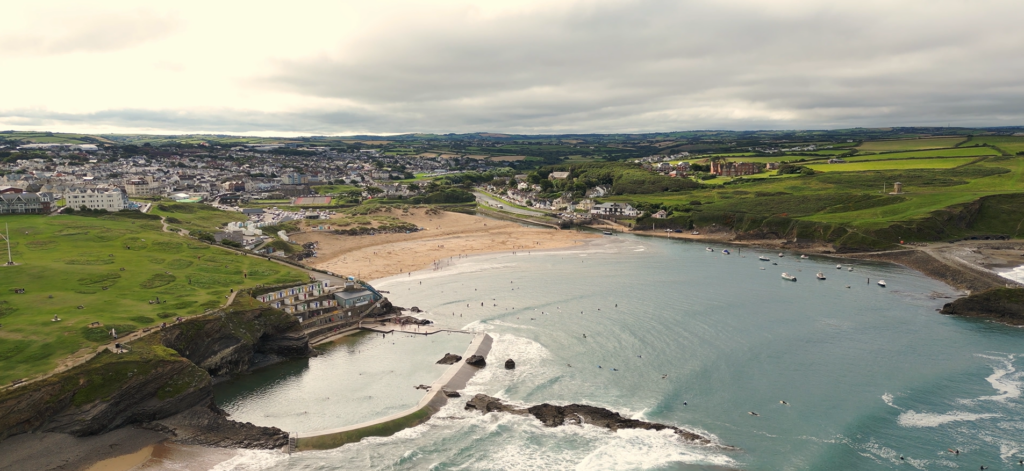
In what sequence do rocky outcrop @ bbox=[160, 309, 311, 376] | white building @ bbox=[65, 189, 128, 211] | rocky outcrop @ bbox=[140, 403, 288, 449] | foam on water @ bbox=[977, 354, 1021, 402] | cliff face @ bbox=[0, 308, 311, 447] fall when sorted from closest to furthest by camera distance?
cliff face @ bbox=[0, 308, 311, 447] < rocky outcrop @ bbox=[140, 403, 288, 449] < foam on water @ bbox=[977, 354, 1021, 402] < rocky outcrop @ bbox=[160, 309, 311, 376] < white building @ bbox=[65, 189, 128, 211]

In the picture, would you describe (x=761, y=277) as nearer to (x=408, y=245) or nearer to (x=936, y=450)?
(x=936, y=450)

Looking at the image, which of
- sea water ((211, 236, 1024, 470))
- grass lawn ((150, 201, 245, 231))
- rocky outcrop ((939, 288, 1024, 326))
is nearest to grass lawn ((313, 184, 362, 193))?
grass lawn ((150, 201, 245, 231))

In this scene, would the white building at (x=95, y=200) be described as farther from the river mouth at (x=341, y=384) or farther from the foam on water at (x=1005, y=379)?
the foam on water at (x=1005, y=379)

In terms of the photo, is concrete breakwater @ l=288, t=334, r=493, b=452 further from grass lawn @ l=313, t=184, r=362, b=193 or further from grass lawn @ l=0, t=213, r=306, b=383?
grass lawn @ l=313, t=184, r=362, b=193

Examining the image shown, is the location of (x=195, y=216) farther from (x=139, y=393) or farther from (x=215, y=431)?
(x=215, y=431)

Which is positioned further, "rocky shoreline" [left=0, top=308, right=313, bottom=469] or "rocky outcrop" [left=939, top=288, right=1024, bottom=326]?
"rocky outcrop" [left=939, top=288, right=1024, bottom=326]
